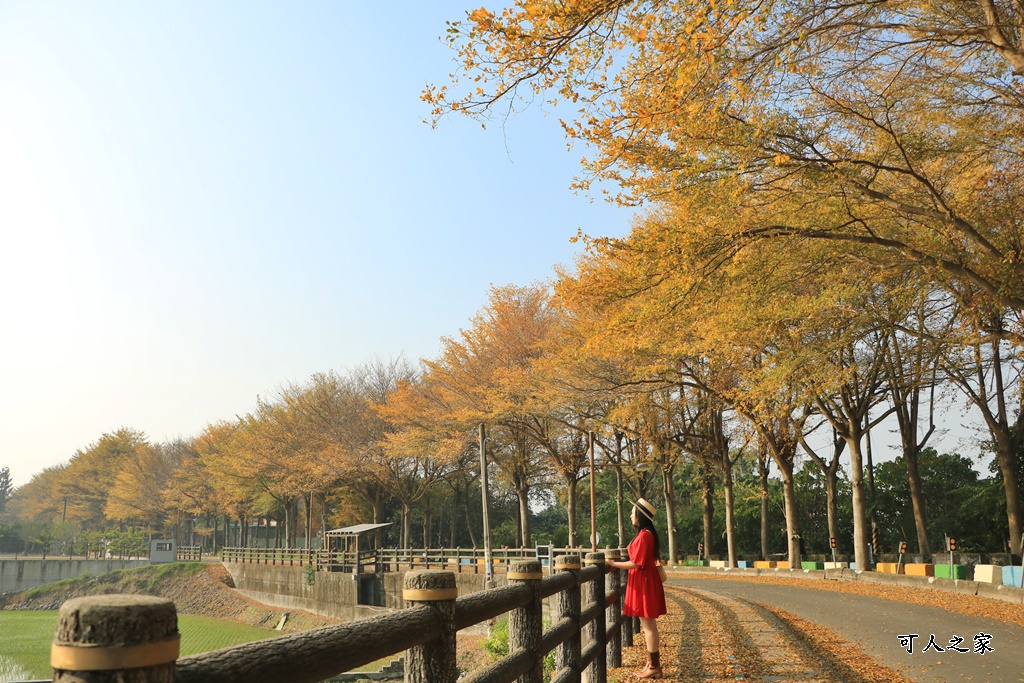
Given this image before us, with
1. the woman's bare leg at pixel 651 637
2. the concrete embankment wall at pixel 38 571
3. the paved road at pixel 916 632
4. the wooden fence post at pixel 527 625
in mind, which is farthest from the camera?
the concrete embankment wall at pixel 38 571

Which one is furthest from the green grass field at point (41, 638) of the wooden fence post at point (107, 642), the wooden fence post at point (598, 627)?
the wooden fence post at point (107, 642)

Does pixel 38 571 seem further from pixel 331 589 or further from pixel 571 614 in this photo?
pixel 571 614

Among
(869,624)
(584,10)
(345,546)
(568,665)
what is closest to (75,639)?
(568,665)

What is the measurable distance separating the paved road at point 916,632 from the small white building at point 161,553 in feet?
209

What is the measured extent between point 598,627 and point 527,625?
9.74 feet

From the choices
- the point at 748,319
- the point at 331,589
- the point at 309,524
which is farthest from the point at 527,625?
the point at 309,524

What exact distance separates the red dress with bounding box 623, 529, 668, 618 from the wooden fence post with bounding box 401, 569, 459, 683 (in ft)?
16.3

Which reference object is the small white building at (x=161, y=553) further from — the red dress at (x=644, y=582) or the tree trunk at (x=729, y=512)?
the red dress at (x=644, y=582)

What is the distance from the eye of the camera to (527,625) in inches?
193

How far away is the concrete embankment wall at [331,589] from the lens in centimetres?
4044

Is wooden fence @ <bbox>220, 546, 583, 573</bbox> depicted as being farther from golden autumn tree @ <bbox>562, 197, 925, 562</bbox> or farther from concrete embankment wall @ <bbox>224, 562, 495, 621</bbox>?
golden autumn tree @ <bbox>562, 197, 925, 562</bbox>

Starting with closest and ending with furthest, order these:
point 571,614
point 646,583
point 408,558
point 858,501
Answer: point 571,614, point 646,583, point 858,501, point 408,558

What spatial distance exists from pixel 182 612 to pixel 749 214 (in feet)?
169

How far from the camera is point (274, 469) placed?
5678 cm
